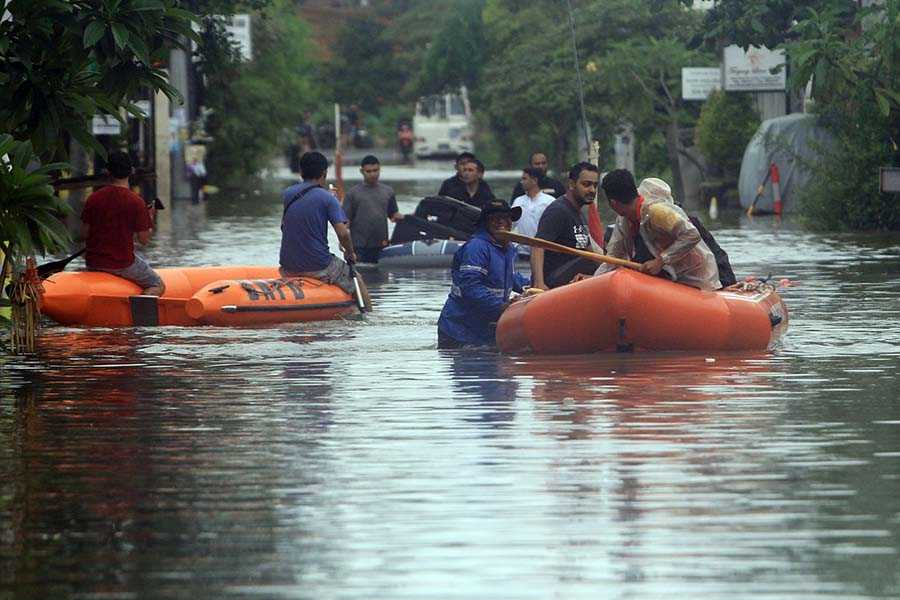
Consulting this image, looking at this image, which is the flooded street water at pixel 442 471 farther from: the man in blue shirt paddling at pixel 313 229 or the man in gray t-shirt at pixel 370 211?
the man in gray t-shirt at pixel 370 211

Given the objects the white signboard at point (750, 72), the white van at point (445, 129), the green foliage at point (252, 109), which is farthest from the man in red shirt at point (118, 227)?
the white van at point (445, 129)

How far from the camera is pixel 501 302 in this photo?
16484 millimetres

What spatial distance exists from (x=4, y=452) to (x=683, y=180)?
136ft

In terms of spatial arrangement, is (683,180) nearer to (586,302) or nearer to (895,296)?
(895,296)

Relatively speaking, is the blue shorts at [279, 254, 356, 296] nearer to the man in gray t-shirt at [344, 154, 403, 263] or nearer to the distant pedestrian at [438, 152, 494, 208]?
the distant pedestrian at [438, 152, 494, 208]

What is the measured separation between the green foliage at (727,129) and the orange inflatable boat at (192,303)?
29265mm

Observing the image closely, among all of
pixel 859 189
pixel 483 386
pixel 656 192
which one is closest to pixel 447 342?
pixel 656 192

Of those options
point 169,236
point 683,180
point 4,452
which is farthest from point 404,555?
point 683,180

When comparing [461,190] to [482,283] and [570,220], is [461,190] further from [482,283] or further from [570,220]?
[482,283]

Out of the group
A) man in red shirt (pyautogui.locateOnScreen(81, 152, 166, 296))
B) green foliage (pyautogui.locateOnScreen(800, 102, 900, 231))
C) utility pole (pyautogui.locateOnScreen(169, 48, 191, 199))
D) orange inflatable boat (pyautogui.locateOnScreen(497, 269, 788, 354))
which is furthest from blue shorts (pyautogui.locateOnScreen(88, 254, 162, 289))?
utility pole (pyautogui.locateOnScreen(169, 48, 191, 199))

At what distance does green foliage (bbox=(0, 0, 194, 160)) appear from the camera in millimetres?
14891

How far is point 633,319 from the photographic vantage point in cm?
1555

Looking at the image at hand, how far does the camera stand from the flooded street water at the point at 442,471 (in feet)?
26.8

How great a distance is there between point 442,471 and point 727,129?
38730mm
